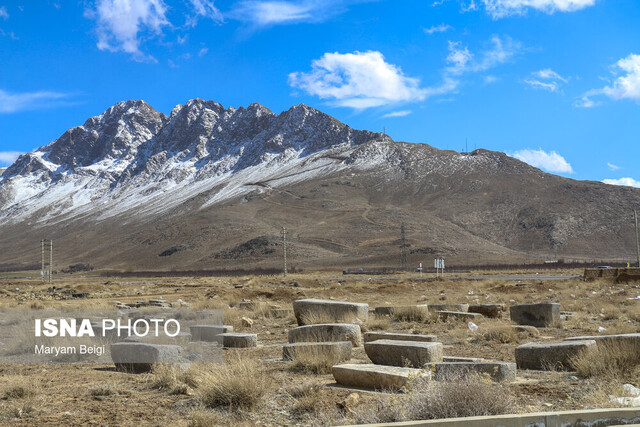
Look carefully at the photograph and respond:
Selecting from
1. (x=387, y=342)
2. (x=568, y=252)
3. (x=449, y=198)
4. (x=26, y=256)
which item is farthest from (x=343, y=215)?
(x=387, y=342)

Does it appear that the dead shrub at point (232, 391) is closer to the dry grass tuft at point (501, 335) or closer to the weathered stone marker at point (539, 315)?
the dry grass tuft at point (501, 335)

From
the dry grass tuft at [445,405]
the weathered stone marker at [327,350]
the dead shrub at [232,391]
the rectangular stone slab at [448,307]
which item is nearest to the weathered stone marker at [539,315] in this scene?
the rectangular stone slab at [448,307]

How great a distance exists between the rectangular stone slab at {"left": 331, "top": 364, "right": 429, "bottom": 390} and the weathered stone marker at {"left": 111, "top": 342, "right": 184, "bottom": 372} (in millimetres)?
3175

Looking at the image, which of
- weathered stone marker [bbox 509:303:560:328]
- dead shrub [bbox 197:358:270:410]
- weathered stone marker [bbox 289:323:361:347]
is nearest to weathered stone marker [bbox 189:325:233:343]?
weathered stone marker [bbox 289:323:361:347]

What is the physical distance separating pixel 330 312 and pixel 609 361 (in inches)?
345

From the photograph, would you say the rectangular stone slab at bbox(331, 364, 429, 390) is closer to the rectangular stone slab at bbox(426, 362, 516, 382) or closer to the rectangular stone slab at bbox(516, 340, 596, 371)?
the rectangular stone slab at bbox(426, 362, 516, 382)

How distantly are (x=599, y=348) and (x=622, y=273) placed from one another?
102 ft

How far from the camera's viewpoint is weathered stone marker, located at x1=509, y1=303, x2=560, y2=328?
17.1m

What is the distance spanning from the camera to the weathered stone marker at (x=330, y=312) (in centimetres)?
1673

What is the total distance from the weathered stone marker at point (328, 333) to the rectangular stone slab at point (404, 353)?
2.54 metres

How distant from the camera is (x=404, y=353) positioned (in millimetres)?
9922

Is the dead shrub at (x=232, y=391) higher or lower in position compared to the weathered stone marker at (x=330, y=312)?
lower

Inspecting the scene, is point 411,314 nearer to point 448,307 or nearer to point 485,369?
point 448,307

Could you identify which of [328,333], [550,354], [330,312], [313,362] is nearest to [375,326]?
[330,312]
